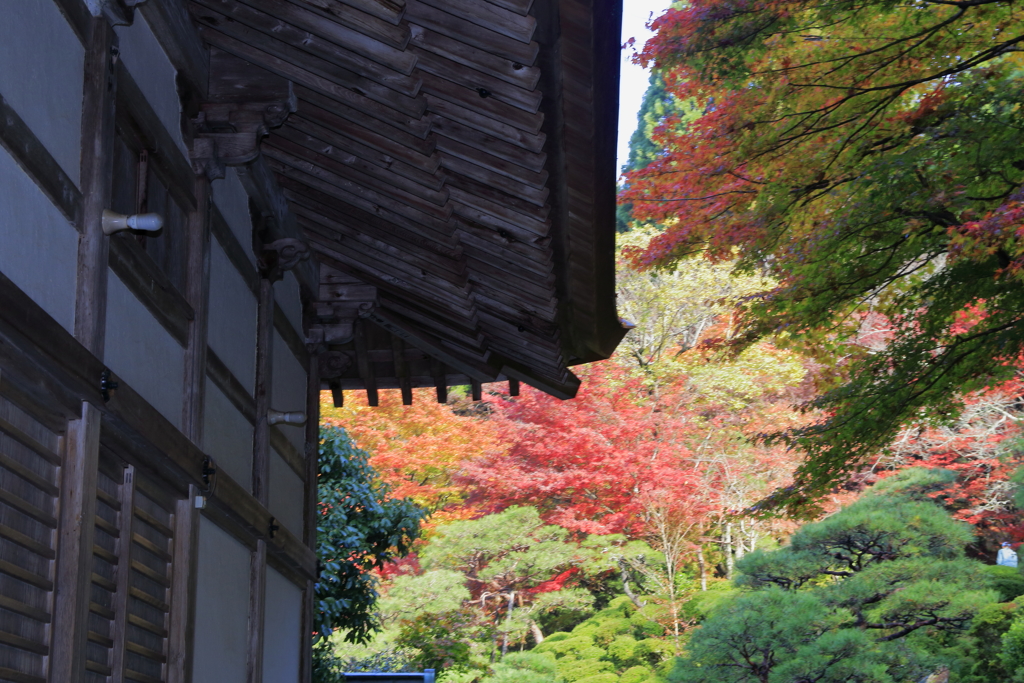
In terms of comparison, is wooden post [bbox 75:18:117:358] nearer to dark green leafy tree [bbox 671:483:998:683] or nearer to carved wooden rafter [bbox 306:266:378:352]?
carved wooden rafter [bbox 306:266:378:352]

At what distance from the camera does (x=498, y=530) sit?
16375 mm

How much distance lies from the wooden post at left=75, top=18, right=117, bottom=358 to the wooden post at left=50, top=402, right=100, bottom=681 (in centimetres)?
24

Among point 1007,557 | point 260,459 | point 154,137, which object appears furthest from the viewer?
point 1007,557

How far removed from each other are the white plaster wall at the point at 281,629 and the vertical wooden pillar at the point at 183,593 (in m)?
1.37

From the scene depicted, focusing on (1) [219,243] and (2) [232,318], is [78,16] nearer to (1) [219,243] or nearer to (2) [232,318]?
(1) [219,243]

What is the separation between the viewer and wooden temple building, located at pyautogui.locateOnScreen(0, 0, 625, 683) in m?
2.33

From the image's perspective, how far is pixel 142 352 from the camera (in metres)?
3.04

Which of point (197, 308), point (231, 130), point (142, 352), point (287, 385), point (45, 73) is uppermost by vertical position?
point (231, 130)

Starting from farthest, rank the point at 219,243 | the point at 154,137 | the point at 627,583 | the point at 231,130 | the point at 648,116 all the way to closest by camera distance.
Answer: the point at 648,116, the point at 627,583, the point at 219,243, the point at 231,130, the point at 154,137

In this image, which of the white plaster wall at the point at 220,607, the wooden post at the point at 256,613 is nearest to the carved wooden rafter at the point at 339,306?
the wooden post at the point at 256,613

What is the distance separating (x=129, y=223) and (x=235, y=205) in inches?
69.2

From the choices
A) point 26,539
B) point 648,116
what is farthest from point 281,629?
point 648,116

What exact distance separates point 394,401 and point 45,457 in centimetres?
1576

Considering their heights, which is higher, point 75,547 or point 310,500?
point 310,500
